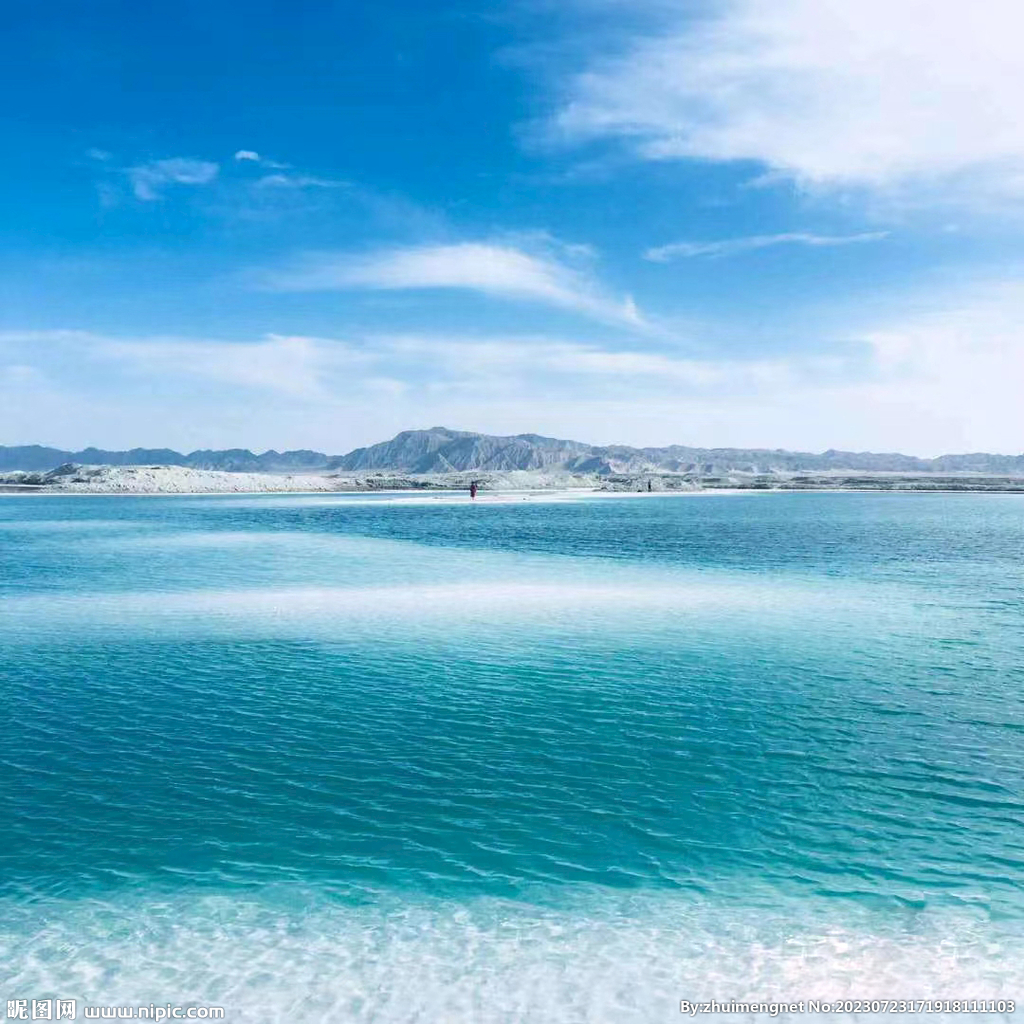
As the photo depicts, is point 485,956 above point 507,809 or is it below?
below

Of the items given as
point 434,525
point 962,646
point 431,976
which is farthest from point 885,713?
point 434,525

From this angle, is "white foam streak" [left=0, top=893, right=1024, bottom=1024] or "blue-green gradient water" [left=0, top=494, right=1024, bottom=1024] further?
"blue-green gradient water" [left=0, top=494, right=1024, bottom=1024]

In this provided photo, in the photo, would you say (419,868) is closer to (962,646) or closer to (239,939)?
(239,939)

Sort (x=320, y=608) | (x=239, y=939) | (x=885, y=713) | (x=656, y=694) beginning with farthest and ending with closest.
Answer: (x=320, y=608), (x=656, y=694), (x=885, y=713), (x=239, y=939)

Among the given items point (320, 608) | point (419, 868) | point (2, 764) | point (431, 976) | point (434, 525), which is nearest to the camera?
point (431, 976)

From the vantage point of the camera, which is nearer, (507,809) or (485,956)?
(485,956)

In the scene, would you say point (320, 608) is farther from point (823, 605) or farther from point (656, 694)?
point (823, 605)

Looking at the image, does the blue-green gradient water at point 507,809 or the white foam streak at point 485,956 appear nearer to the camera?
the white foam streak at point 485,956

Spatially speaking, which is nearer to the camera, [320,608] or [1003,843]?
[1003,843]
